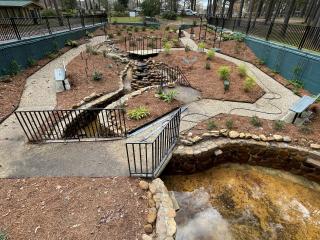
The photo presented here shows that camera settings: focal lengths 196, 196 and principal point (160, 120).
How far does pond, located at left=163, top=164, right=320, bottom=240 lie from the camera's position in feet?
13.7

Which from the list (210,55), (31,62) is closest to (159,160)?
(210,55)

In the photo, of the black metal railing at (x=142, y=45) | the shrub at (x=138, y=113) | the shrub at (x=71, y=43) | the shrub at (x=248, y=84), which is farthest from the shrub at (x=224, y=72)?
the shrub at (x=71, y=43)

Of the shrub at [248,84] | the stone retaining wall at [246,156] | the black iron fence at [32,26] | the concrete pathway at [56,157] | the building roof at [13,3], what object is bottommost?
the stone retaining wall at [246,156]

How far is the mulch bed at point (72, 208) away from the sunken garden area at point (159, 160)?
2 centimetres

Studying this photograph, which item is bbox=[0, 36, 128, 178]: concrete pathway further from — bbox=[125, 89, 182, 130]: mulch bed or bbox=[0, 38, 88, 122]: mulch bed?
bbox=[125, 89, 182, 130]: mulch bed

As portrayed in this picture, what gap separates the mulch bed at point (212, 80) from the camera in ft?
25.7

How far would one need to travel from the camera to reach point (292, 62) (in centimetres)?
887

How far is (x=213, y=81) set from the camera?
8.91 metres

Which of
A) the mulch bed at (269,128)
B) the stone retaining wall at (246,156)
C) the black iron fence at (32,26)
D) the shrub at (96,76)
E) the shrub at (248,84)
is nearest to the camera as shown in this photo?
the stone retaining wall at (246,156)

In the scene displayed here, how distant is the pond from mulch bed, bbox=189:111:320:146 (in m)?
1.10

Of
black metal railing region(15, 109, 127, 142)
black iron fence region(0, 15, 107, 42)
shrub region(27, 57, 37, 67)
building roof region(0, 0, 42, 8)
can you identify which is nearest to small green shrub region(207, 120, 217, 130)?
black metal railing region(15, 109, 127, 142)

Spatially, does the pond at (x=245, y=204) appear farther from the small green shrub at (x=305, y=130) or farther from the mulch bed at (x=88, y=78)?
the mulch bed at (x=88, y=78)

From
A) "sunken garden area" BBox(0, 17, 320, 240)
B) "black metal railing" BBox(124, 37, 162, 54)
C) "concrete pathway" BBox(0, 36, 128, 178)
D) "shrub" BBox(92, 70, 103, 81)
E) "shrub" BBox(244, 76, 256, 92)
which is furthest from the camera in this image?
"black metal railing" BBox(124, 37, 162, 54)

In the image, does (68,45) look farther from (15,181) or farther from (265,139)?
(265,139)
